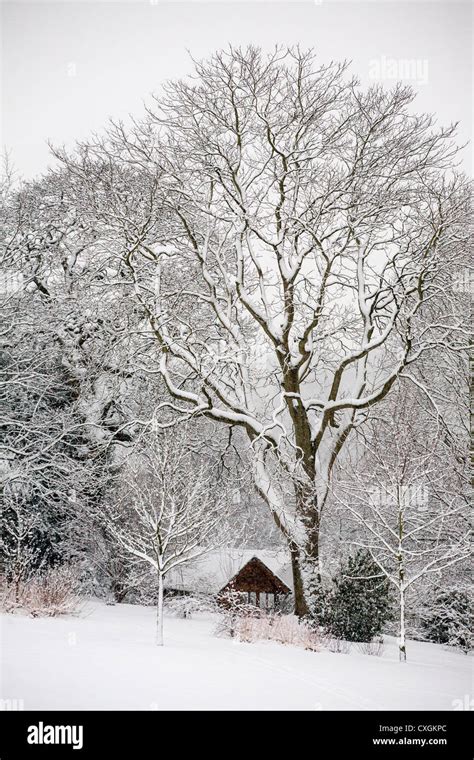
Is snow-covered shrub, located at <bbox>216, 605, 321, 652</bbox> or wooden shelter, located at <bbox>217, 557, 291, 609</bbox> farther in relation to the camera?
wooden shelter, located at <bbox>217, 557, 291, 609</bbox>

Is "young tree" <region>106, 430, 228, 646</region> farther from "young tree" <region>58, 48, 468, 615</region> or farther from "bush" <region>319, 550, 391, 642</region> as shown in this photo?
"bush" <region>319, 550, 391, 642</region>

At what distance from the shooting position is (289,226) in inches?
452

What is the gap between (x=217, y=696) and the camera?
5.69m

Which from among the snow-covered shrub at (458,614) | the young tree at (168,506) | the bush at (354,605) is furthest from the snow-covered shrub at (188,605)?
the snow-covered shrub at (458,614)

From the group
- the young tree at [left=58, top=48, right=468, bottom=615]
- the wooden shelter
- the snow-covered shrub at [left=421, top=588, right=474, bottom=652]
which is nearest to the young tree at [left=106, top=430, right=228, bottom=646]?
the young tree at [left=58, top=48, right=468, bottom=615]

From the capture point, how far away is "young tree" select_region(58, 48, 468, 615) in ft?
35.7

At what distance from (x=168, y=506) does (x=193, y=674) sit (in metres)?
5.74

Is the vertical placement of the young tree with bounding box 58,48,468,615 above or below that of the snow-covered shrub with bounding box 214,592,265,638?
above

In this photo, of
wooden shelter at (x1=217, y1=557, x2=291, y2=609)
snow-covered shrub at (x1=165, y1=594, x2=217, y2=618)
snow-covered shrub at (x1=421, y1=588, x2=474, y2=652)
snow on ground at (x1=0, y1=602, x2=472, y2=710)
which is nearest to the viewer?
snow on ground at (x1=0, y1=602, x2=472, y2=710)

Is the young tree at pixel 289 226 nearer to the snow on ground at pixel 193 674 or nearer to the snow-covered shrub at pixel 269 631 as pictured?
the snow-covered shrub at pixel 269 631

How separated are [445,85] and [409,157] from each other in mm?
1299

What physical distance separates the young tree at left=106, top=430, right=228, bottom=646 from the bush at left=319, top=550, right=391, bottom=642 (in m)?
2.29

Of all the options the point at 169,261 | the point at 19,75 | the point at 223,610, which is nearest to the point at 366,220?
the point at 169,261

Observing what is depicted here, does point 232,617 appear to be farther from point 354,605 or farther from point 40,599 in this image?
point 40,599
